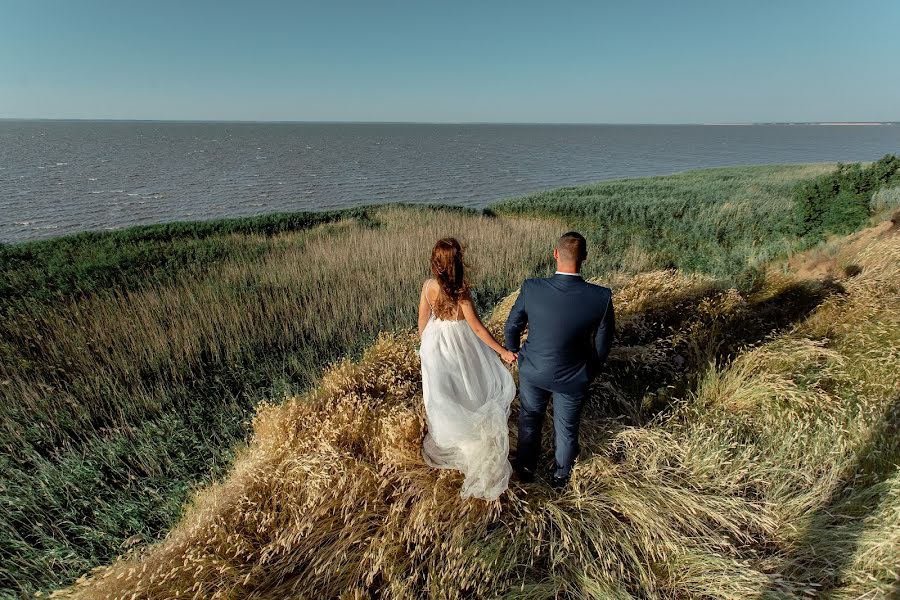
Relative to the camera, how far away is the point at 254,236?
54.5 feet

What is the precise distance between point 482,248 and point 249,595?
34.7 ft

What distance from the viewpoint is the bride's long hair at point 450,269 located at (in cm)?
329

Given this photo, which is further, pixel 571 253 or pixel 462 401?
pixel 462 401

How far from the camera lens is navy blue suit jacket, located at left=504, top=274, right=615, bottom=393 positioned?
3.01 m

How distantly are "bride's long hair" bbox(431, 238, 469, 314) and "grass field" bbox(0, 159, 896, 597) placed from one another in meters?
1.39

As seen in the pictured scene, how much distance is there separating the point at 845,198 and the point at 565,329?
11.4 m

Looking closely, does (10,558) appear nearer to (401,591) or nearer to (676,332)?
(401,591)

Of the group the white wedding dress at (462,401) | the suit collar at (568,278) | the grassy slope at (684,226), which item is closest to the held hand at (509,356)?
the white wedding dress at (462,401)

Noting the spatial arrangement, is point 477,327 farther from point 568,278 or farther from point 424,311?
point 568,278

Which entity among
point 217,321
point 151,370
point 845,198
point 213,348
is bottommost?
point 151,370

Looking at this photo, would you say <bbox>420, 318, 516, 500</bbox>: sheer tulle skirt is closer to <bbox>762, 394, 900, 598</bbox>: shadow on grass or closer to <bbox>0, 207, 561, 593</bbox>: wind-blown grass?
<bbox>762, 394, 900, 598</bbox>: shadow on grass

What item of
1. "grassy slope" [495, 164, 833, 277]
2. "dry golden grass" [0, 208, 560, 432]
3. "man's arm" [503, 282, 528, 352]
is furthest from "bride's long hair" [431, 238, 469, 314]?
"grassy slope" [495, 164, 833, 277]

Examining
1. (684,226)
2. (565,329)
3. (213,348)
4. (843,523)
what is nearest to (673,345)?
(843,523)

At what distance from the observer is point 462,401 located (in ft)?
12.1
